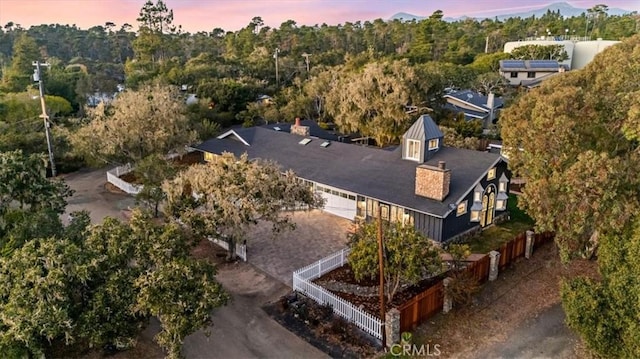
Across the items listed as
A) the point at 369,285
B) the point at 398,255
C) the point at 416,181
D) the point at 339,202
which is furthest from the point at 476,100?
the point at 398,255

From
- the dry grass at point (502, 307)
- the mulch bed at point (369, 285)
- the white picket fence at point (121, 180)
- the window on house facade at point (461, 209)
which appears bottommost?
the dry grass at point (502, 307)

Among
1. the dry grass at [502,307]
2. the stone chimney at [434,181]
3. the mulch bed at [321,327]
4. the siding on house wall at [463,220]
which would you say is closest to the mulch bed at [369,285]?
the mulch bed at [321,327]

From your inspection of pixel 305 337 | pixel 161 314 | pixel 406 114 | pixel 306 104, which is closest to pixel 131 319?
pixel 161 314

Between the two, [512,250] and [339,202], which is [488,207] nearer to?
[512,250]

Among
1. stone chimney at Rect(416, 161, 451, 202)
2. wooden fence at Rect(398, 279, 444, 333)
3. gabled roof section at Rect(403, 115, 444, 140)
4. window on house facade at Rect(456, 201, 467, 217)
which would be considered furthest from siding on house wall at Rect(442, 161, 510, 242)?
wooden fence at Rect(398, 279, 444, 333)

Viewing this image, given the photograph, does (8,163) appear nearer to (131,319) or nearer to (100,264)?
(100,264)

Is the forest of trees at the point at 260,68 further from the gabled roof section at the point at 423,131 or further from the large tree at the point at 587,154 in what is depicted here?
the large tree at the point at 587,154

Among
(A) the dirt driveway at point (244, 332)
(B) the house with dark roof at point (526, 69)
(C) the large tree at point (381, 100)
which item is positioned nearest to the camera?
(A) the dirt driveway at point (244, 332)
